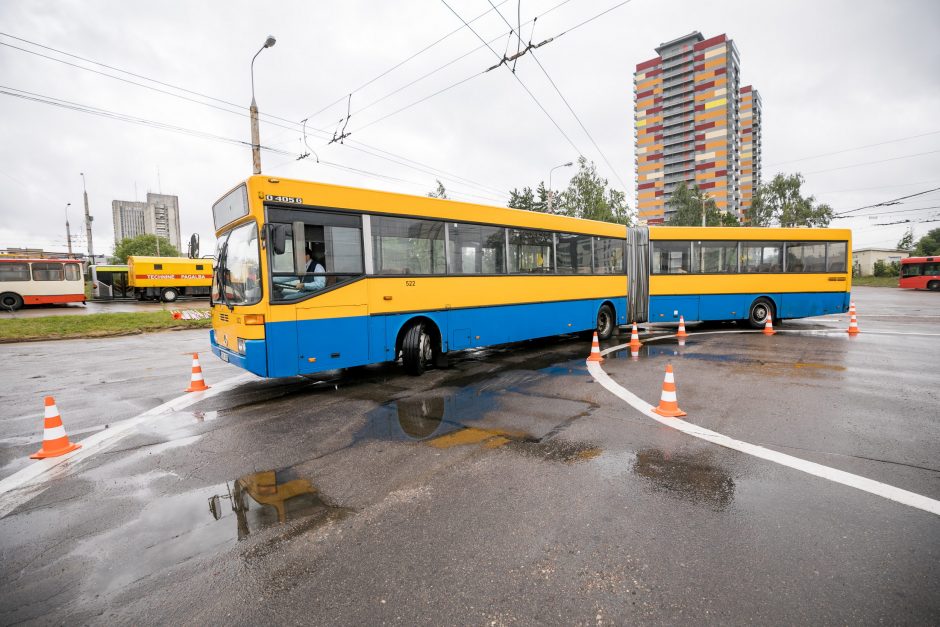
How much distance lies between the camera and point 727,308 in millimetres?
14969

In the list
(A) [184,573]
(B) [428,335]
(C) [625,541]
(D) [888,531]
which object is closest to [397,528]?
(A) [184,573]

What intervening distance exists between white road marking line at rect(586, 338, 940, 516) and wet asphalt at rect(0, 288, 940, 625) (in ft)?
0.43

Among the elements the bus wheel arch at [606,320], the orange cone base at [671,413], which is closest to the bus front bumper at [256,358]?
the orange cone base at [671,413]

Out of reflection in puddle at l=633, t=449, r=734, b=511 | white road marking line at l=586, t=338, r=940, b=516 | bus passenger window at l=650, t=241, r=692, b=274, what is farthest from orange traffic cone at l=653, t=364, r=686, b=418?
bus passenger window at l=650, t=241, r=692, b=274

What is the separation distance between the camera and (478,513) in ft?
11.2

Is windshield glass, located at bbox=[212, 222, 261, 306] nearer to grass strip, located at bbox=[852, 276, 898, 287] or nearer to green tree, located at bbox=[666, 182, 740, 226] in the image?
grass strip, located at bbox=[852, 276, 898, 287]

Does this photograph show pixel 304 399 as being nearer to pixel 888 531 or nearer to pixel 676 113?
pixel 888 531

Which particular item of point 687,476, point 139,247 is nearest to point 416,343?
point 687,476

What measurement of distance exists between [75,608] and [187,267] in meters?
39.0

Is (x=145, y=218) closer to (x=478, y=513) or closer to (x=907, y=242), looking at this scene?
(x=478, y=513)

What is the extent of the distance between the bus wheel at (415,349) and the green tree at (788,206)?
210 ft

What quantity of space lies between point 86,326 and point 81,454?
16.3 metres

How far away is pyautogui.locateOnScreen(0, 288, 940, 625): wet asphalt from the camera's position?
2.50 m

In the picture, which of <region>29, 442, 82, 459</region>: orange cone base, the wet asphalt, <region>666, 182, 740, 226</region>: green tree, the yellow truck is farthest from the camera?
<region>666, 182, 740, 226</region>: green tree
